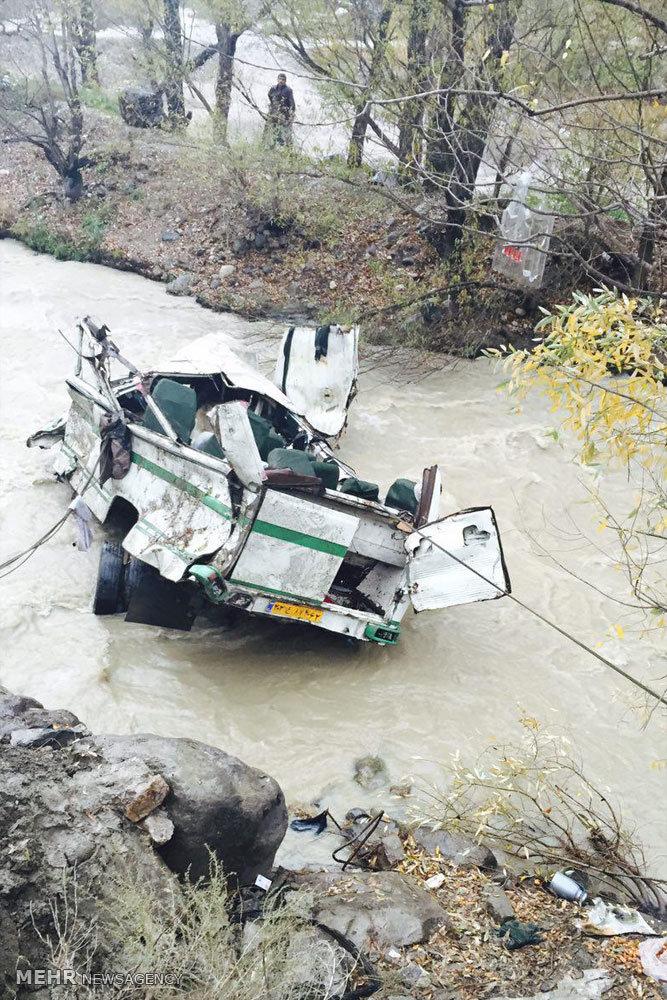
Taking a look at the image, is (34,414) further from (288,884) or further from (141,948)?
(141,948)

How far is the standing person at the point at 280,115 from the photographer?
1521 cm

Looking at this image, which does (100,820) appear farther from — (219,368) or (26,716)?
(219,368)

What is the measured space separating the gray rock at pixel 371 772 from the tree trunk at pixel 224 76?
1291 centimetres

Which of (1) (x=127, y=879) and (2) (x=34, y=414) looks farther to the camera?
(2) (x=34, y=414)

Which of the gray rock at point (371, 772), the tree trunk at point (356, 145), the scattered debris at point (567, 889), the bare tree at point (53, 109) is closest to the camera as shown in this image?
the scattered debris at point (567, 889)

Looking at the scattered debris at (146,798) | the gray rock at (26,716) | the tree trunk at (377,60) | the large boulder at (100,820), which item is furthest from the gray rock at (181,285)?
the scattered debris at (146,798)

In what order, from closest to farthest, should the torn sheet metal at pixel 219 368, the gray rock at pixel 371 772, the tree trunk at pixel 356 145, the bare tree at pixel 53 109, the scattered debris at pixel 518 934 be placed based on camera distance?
1. the scattered debris at pixel 518 934
2. the gray rock at pixel 371 772
3. the torn sheet metal at pixel 219 368
4. the tree trunk at pixel 356 145
5. the bare tree at pixel 53 109

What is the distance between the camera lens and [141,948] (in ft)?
10.7

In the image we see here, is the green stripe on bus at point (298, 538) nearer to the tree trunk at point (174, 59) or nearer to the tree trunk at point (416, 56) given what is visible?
the tree trunk at point (416, 56)

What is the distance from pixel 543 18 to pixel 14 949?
12.4m

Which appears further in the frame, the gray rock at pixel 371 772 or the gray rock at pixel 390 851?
the gray rock at pixel 371 772

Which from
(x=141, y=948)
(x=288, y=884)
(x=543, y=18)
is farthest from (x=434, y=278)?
(x=141, y=948)

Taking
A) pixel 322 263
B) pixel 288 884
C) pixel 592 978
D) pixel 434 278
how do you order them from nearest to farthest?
pixel 592 978
pixel 288 884
pixel 434 278
pixel 322 263

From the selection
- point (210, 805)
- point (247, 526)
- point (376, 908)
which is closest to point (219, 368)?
point (247, 526)
